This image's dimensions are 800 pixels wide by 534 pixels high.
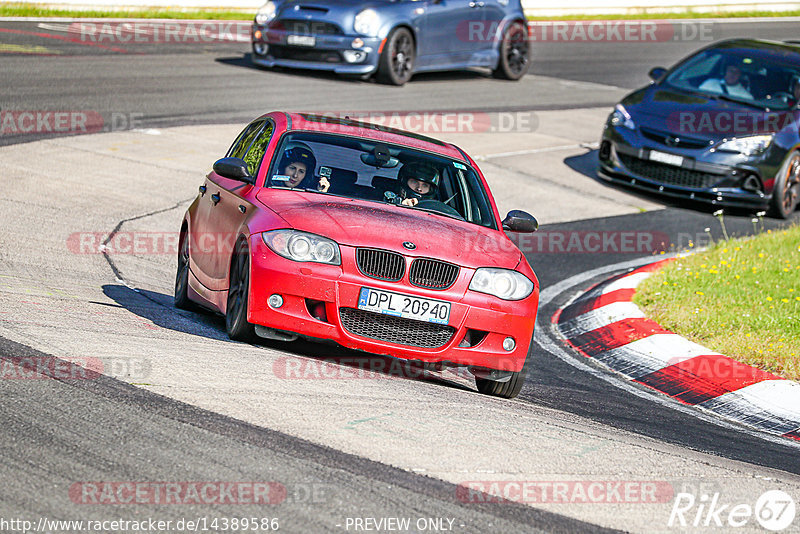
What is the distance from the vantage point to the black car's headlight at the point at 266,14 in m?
18.8

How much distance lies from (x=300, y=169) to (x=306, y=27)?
1154 cm

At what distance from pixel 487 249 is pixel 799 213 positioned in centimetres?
931

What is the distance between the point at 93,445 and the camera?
14.7 ft

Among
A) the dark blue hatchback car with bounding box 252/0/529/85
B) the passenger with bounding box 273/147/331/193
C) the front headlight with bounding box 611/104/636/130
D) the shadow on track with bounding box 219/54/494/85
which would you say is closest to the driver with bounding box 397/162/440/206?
the passenger with bounding box 273/147/331/193

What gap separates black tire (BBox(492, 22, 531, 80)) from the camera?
21.7 meters

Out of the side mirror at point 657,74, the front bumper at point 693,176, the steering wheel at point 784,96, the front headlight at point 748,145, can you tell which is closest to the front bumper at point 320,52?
the side mirror at point 657,74

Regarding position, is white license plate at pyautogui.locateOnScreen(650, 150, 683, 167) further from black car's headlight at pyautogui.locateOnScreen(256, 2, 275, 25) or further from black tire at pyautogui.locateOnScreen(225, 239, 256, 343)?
black tire at pyautogui.locateOnScreen(225, 239, 256, 343)

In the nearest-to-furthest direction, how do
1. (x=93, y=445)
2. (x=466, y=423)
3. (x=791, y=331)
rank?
(x=93, y=445) → (x=466, y=423) → (x=791, y=331)

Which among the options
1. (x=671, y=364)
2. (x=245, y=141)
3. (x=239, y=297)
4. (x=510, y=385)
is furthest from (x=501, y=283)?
(x=245, y=141)

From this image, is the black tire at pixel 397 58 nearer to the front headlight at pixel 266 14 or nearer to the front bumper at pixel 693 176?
the front headlight at pixel 266 14

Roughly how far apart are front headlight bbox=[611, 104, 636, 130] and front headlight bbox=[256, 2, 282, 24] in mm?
6370

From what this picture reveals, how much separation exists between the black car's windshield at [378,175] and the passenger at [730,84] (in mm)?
8253

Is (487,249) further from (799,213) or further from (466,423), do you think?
(799,213)

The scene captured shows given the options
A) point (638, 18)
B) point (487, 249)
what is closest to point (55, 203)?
point (487, 249)
